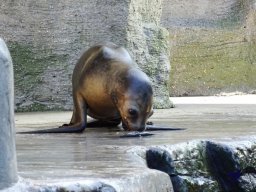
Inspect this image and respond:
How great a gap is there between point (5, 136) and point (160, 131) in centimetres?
313

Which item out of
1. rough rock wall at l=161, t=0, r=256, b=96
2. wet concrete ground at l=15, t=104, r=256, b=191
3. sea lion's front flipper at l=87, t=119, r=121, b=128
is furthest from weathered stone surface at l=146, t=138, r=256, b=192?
rough rock wall at l=161, t=0, r=256, b=96

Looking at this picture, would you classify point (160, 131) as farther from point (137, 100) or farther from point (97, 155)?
point (97, 155)

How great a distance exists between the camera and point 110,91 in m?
5.84

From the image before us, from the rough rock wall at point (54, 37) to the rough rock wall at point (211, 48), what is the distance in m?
9.79

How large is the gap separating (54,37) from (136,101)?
16.3 ft

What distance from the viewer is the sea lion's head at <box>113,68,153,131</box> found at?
216 inches

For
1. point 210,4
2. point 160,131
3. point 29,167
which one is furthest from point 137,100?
point 210,4

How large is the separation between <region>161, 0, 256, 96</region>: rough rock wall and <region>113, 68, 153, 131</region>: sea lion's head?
47.2 ft

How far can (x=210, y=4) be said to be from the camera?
30734 millimetres

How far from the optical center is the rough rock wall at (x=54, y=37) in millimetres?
Result: 10055

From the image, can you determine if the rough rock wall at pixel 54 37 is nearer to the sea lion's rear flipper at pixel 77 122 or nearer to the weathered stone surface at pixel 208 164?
the sea lion's rear flipper at pixel 77 122

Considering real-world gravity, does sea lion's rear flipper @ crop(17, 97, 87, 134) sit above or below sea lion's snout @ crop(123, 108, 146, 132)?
below

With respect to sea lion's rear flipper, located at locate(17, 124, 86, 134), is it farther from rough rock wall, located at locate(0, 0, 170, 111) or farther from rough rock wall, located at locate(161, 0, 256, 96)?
rough rock wall, located at locate(161, 0, 256, 96)

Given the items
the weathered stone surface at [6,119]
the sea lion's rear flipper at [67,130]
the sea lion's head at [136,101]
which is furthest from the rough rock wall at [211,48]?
the weathered stone surface at [6,119]
